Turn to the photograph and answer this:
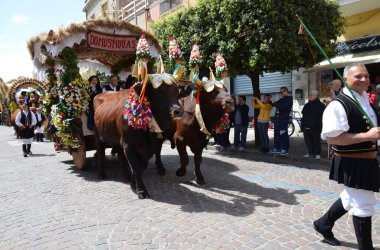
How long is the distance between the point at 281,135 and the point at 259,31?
289 centimetres

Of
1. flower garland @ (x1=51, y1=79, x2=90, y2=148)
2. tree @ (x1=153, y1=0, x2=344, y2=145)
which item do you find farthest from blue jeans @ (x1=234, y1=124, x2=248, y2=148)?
flower garland @ (x1=51, y1=79, x2=90, y2=148)

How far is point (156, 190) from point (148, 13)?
62.3 ft

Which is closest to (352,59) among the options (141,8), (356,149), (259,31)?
(259,31)

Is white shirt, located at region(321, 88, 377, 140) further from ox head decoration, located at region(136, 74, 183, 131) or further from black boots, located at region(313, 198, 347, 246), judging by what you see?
ox head decoration, located at region(136, 74, 183, 131)

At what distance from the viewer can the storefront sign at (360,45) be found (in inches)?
461

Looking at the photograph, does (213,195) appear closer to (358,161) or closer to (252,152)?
(358,161)

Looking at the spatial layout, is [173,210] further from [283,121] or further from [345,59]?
[345,59]

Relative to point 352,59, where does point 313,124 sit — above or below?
below

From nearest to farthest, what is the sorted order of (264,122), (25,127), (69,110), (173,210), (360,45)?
(173,210) → (69,110) → (264,122) → (25,127) → (360,45)

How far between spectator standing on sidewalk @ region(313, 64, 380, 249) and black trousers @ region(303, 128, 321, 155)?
207 inches

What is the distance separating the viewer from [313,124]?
8.34 m

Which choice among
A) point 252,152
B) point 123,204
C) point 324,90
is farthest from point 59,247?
point 324,90

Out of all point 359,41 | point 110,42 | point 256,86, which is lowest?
point 256,86

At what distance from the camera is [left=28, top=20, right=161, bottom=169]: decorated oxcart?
686 cm
